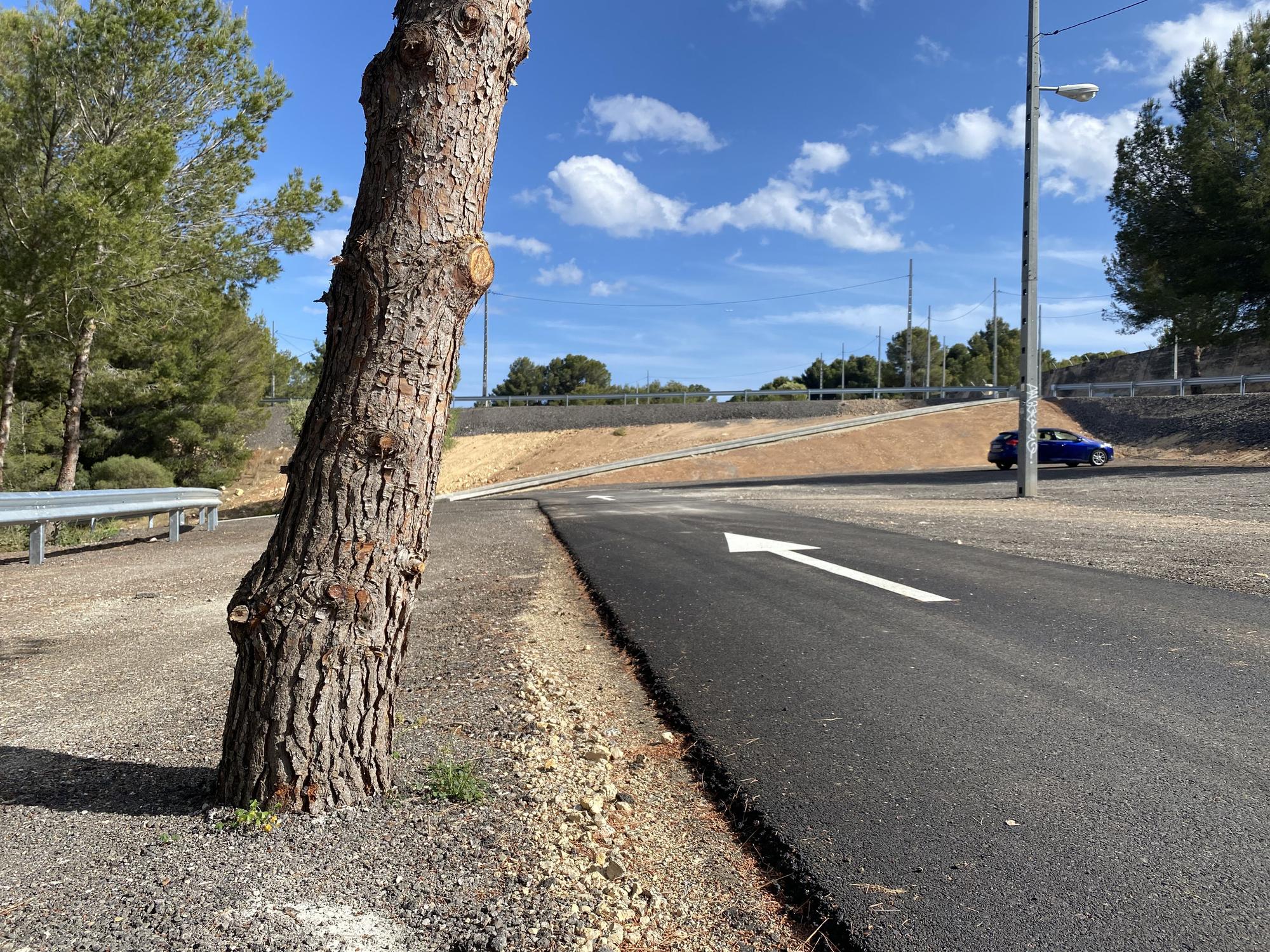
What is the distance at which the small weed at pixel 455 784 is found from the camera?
2949 mm

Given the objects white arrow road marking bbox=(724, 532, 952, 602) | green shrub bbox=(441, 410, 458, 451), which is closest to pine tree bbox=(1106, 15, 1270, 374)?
white arrow road marking bbox=(724, 532, 952, 602)

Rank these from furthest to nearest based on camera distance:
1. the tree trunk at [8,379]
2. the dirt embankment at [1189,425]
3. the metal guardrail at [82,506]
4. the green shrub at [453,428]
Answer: the green shrub at [453,428]
the dirt embankment at [1189,425]
the tree trunk at [8,379]
the metal guardrail at [82,506]

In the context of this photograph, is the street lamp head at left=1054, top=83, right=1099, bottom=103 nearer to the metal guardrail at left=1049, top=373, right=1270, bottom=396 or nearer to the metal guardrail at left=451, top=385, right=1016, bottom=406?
the metal guardrail at left=1049, top=373, right=1270, bottom=396

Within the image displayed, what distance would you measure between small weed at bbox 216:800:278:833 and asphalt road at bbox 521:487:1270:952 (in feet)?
5.45

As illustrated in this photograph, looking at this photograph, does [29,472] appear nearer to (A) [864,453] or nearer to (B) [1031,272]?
(B) [1031,272]

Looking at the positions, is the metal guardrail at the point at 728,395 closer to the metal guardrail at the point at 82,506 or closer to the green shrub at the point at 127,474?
the green shrub at the point at 127,474

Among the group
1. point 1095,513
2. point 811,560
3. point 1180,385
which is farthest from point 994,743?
point 1180,385

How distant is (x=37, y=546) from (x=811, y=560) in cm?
892

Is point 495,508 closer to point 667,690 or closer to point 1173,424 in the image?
point 667,690

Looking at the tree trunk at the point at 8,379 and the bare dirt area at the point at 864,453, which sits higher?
the tree trunk at the point at 8,379

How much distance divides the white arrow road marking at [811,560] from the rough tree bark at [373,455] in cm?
483

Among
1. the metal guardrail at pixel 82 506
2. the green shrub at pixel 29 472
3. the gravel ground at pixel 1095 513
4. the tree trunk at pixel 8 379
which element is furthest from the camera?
the green shrub at pixel 29 472

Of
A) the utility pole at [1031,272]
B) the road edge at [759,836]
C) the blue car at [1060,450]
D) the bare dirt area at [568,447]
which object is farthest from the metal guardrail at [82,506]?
the bare dirt area at [568,447]

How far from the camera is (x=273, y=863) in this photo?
8.00 ft
